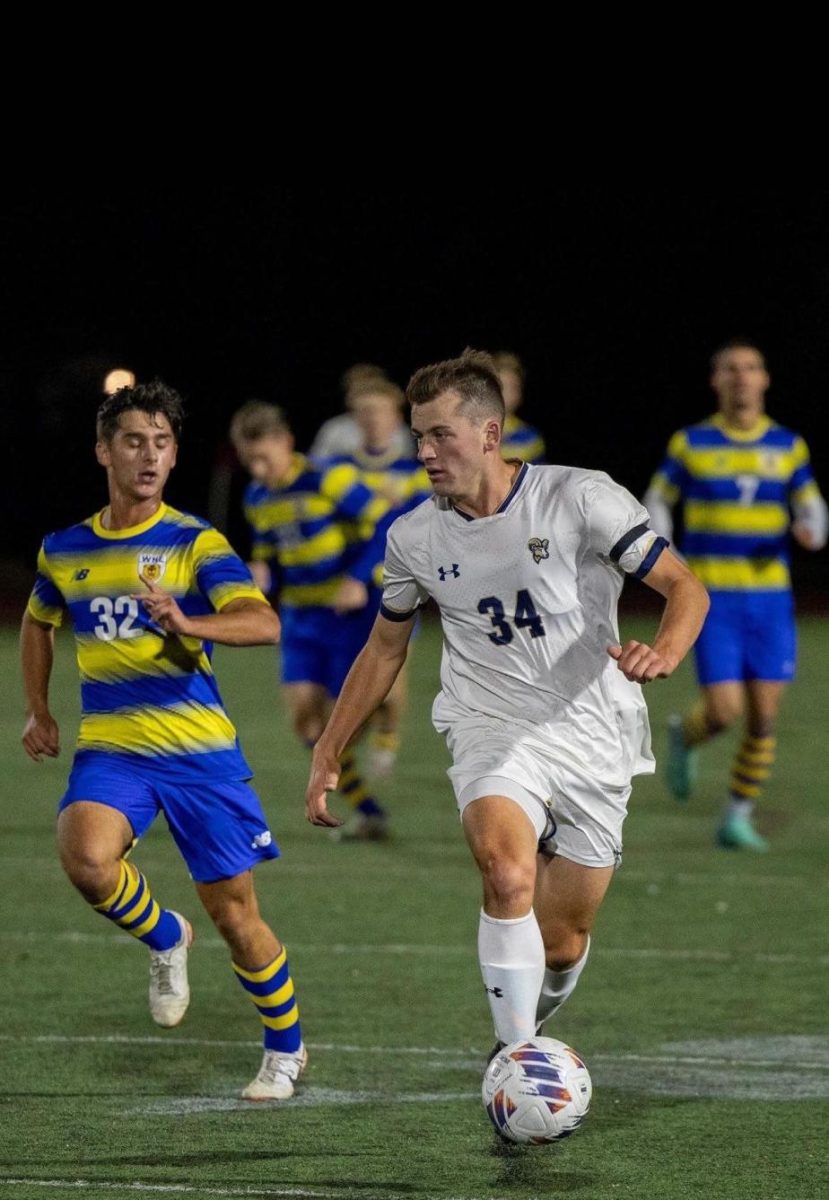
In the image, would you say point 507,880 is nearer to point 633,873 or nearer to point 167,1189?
point 167,1189

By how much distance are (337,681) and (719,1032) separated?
4.49 meters

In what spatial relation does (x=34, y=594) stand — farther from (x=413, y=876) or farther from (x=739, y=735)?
(x=739, y=735)

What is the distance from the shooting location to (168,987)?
20.5 ft

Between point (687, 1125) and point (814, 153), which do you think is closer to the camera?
point (687, 1125)

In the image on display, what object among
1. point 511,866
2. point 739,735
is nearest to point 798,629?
point 739,735

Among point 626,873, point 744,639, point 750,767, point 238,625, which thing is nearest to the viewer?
point 238,625

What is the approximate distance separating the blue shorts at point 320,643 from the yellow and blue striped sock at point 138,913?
4679mm

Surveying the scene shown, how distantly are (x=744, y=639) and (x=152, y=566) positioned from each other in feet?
17.0

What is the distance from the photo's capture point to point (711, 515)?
1066cm

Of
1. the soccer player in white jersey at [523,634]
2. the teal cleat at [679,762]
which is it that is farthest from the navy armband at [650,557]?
the teal cleat at [679,762]

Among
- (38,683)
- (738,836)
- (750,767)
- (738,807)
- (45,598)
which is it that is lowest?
(738,836)

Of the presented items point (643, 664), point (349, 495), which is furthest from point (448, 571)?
point (349, 495)

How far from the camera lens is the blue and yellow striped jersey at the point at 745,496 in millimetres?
10594

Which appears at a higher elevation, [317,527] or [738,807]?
[317,527]
